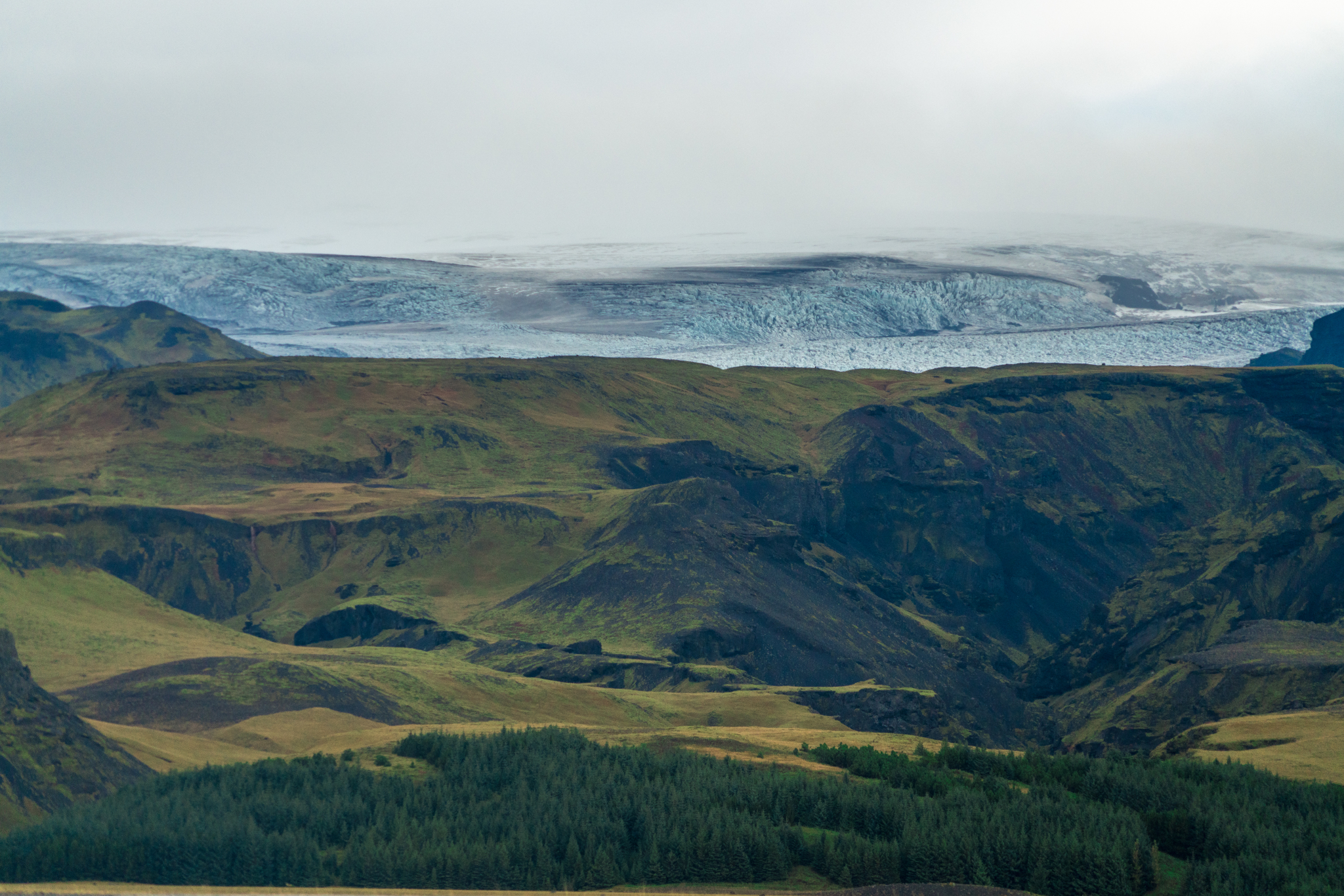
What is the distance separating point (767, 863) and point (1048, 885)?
Answer: 13667 millimetres

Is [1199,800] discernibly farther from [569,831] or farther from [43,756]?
[43,756]

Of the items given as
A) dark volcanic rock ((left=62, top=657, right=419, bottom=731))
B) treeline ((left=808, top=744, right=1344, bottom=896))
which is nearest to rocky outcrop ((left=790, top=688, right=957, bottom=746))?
dark volcanic rock ((left=62, top=657, right=419, bottom=731))

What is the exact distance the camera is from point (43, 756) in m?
96.4

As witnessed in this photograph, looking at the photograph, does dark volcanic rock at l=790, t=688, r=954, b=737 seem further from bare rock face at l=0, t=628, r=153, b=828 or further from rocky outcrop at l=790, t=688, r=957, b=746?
bare rock face at l=0, t=628, r=153, b=828

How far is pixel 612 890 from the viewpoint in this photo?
79.5 m

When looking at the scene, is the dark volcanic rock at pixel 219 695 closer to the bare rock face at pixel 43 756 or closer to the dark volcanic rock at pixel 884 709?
the bare rock face at pixel 43 756

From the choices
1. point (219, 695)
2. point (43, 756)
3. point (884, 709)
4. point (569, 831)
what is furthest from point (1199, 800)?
point (219, 695)

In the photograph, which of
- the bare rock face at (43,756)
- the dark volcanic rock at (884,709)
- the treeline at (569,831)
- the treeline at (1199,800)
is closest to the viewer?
the treeline at (569,831)

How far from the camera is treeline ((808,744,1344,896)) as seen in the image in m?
83.7

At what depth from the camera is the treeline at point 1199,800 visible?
83688 millimetres

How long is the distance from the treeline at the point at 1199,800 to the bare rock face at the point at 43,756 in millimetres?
45262

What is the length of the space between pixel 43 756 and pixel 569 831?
1289 inches

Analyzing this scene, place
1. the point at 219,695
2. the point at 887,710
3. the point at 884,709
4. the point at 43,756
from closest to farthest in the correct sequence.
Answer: the point at 43,756
the point at 219,695
the point at 884,709
the point at 887,710

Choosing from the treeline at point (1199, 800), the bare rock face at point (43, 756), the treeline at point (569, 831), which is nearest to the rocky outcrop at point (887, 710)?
the treeline at point (1199, 800)
